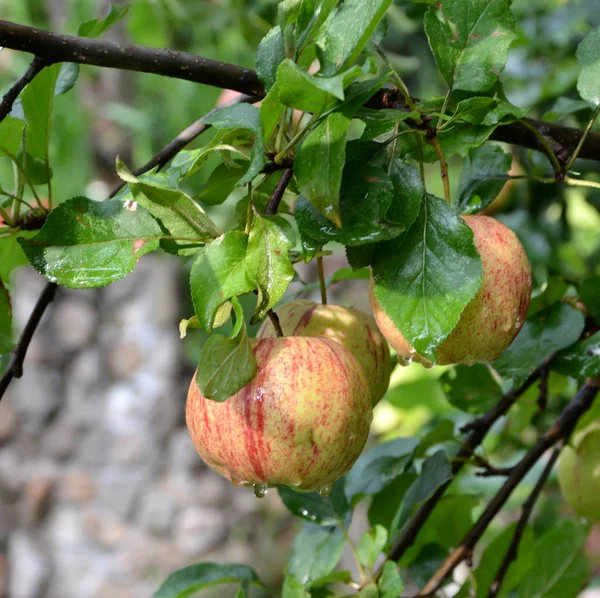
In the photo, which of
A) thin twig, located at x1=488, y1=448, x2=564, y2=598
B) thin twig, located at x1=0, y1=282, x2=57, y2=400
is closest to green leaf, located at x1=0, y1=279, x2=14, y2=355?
thin twig, located at x1=0, y1=282, x2=57, y2=400

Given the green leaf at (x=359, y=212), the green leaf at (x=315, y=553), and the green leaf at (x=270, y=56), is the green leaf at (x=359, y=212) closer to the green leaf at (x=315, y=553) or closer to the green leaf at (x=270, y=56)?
the green leaf at (x=270, y=56)

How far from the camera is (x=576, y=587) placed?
84 cm

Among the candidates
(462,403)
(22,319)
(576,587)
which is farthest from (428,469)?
(22,319)

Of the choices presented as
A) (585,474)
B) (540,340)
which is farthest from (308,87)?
(585,474)

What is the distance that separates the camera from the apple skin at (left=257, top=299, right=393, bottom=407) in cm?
54

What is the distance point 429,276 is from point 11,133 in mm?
316

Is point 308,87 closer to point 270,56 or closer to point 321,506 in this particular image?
point 270,56

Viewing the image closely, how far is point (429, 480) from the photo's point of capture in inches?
25.5

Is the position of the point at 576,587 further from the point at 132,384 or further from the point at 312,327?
the point at 132,384

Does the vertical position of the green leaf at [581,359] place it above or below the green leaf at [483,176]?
below

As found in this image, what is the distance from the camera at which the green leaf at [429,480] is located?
2.05 feet

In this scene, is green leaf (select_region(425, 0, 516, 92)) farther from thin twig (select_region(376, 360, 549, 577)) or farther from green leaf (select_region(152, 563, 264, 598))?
green leaf (select_region(152, 563, 264, 598))

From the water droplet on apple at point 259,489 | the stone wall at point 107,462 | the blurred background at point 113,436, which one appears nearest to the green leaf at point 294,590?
the water droplet on apple at point 259,489

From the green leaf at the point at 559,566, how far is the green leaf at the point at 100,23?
67 cm
